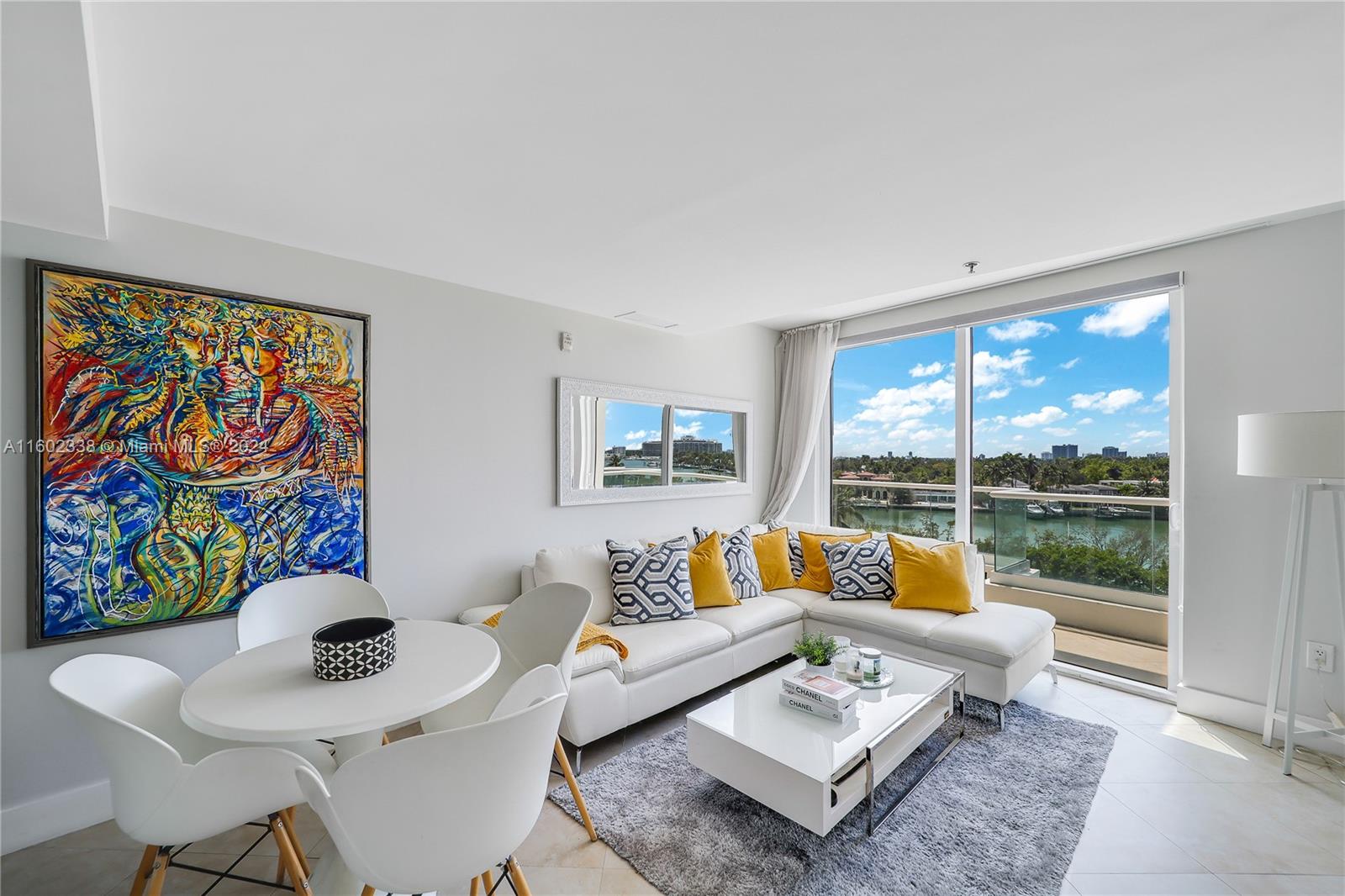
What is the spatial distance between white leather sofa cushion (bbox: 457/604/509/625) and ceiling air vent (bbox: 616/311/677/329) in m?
1.98

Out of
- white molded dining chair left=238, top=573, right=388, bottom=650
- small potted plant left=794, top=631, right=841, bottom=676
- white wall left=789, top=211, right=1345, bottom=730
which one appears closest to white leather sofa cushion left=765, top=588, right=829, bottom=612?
small potted plant left=794, top=631, right=841, bottom=676

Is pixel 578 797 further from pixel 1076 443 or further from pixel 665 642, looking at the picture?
pixel 1076 443

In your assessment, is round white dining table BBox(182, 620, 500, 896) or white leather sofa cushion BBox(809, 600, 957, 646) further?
white leather sofa cushion BBox(809, 600, 957, 646)

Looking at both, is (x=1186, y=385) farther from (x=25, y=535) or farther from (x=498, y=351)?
(x=25, y=535)

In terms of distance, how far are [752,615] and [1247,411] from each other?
2823mm

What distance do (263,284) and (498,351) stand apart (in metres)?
1.14

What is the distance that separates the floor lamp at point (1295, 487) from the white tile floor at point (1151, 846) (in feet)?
0.81

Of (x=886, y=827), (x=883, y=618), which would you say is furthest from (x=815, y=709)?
(x=883, y=618)

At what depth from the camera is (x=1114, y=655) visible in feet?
11.8

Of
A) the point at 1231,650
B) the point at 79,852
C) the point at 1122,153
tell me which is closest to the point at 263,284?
the point at 79,852

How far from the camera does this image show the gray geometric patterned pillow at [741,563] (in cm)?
376

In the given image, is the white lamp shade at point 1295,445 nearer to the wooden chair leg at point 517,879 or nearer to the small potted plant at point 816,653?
the small potted plant at point 816,653

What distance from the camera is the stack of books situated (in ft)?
7.27

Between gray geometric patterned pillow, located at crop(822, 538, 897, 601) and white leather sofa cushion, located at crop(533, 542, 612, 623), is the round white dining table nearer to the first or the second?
white leather sofa cushion, located at crop(533, 542, 612, 623)
